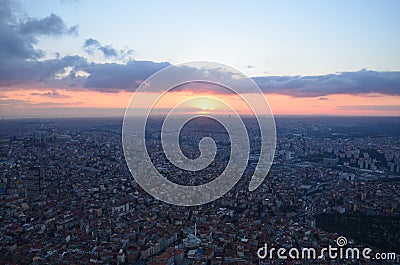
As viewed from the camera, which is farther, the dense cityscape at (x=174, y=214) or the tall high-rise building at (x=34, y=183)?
the tall high-rise building at (x=34, y=183)

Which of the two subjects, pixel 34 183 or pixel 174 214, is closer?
pixel 174 214

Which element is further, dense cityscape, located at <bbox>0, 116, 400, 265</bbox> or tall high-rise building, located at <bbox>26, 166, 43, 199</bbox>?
tall high-rise building, located at <bbox>26, 166, 43, 199</bbox>

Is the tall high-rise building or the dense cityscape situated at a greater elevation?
the tall high-rise building

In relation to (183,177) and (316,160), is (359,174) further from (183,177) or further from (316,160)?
(183,177)

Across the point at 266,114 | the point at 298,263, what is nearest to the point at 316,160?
the point at 298,263

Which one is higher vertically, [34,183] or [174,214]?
[34,183]
